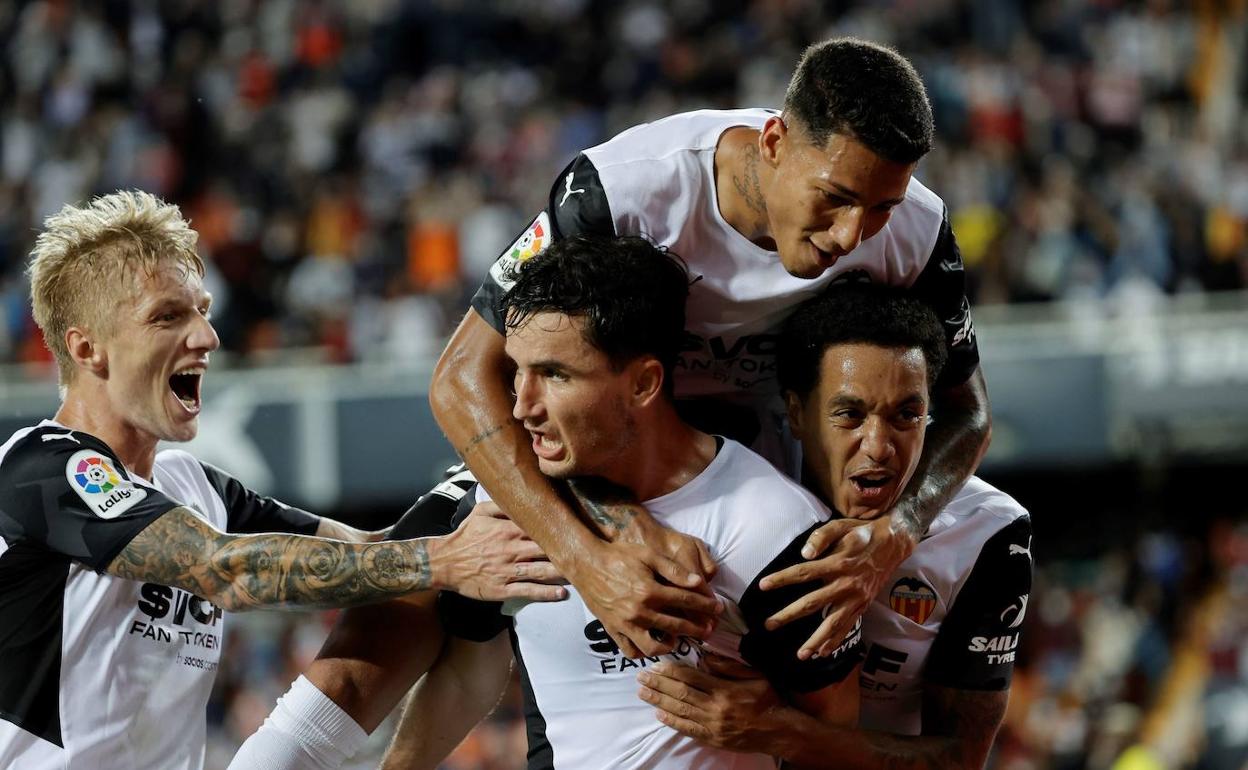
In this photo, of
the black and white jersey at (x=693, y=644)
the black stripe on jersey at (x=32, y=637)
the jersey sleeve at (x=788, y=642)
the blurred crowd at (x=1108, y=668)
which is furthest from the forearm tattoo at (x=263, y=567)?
the blurred crowd at (x=1108, y=668)

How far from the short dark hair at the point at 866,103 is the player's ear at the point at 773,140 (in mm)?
37

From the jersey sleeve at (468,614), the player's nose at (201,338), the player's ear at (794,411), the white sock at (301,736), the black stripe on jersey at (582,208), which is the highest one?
the black stripe on jersey at (582,208)

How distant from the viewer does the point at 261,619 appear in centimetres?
1459

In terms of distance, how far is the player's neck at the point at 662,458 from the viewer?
4.07 meters

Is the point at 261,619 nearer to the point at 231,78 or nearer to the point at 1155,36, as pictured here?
the point at 231,78

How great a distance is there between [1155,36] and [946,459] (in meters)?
12.7

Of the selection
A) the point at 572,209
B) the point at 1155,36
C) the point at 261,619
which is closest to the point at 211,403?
the point at 261,619

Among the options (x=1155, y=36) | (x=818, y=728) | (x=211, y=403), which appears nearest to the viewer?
(x=818, y=728)

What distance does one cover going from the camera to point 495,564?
4145mm

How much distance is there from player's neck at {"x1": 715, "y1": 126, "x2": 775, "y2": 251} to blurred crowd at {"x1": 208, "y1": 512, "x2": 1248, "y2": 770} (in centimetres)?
678

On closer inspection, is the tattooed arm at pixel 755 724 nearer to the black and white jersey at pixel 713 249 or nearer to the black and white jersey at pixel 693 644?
the black and white jersey at pixel 693 644

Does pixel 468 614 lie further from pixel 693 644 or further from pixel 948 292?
pixel 948 292

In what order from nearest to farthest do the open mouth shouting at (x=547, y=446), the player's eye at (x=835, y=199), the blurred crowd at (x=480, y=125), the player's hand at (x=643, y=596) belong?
1. the player's hand at (x=643, y=596)
2. the open mouth shouting at (x=547, y=446)
3. the player's eye at (x=835, y=199)
4. the blurred crowd at (x=480, y=125)

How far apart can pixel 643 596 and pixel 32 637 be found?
1.56 metres
